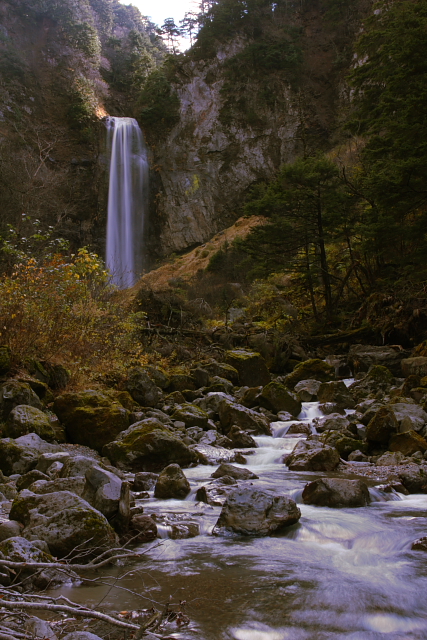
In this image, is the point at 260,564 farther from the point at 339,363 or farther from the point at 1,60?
the point at 1,60

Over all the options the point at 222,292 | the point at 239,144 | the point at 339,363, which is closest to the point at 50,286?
the point at 339,363

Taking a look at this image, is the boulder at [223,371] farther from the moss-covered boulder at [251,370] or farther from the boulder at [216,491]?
the boulder at [216,491]

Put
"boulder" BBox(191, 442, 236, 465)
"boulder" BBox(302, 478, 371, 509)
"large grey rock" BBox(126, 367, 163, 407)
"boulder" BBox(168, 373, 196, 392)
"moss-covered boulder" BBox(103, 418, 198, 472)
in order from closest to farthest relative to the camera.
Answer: "boulder" BBox(302, 478, 371, 509)
"moss-covered boulder" BBox(103, 418, 198, 472)
"boulder" BBox(191, 442, 236, 465)
"large grey rock" BBox(126, 367, 163, 407)
"boulder" BBox(168, 373, 196, 392)

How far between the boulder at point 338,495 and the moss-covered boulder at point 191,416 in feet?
11.7

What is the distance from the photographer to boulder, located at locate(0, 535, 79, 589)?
293 centimetres

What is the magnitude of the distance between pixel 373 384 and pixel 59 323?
6602mm

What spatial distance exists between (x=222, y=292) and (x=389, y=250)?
975cm

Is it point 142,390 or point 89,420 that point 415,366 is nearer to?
point 142,390

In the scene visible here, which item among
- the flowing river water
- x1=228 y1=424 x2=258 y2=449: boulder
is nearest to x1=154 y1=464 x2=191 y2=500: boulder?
the flowing river water

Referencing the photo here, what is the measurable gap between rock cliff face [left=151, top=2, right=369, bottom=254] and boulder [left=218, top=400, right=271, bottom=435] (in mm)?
27898

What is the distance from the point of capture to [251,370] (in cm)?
1239

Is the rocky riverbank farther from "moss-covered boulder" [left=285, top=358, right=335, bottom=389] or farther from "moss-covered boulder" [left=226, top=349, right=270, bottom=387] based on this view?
"moss-covered boulder" [left=226, top=349, right=270, bottom=387]

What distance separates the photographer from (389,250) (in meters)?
14.2

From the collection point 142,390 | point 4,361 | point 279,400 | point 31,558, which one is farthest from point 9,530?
point 279,400
